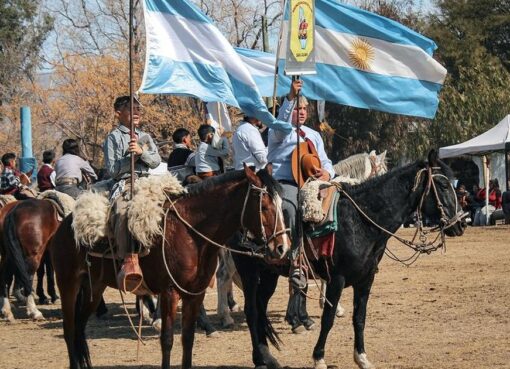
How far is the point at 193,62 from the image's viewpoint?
10188 mm

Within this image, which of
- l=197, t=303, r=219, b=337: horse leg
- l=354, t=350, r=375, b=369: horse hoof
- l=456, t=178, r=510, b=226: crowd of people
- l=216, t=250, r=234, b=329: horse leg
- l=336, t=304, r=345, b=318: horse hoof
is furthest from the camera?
l=456, t=178, r=510, b=226: crowd of people

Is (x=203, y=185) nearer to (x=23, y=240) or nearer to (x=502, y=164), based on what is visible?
(x=23, y=240)

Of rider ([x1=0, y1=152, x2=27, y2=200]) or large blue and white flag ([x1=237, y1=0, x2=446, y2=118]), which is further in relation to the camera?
rider ([x1=0, y1=152, x2=27, y2=200])

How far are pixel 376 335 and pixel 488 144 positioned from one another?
21.6 meters

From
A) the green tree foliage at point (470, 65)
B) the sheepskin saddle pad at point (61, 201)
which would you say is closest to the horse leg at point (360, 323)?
the sheepskin saddle pad at point (61, 201)

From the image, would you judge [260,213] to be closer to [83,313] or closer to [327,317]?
[327,317]

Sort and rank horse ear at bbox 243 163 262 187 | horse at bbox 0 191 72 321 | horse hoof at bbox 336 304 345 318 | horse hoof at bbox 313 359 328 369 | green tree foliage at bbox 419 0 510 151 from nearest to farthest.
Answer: horse ear at bbox 243 163 262 187 < horse hoof at bbox 313 359 328 369 < horse hoof at bbox 336 304 345 318 < horse at bbox 0 191 72 321 < green tree foliage at bbox 419 0 510 151

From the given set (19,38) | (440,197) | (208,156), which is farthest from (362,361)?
(19,38)

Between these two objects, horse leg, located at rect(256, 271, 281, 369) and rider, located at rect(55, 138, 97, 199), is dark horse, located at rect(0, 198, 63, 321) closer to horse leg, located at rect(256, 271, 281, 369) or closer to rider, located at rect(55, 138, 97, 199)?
rider, located at rect(55, 138, 97, 199)

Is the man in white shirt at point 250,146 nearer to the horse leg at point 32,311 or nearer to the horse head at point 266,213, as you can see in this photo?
the horse head at point 266,213

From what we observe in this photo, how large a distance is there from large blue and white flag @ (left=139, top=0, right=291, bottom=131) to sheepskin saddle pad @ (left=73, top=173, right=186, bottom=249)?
1.26m

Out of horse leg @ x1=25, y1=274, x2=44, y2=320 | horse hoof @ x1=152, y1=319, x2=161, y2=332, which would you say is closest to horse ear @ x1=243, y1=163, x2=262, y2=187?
horse hoof @ x1=152, y1=319, x2=161, y2=332

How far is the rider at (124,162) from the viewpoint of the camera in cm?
875

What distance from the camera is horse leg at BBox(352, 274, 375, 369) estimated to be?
31.4ft
